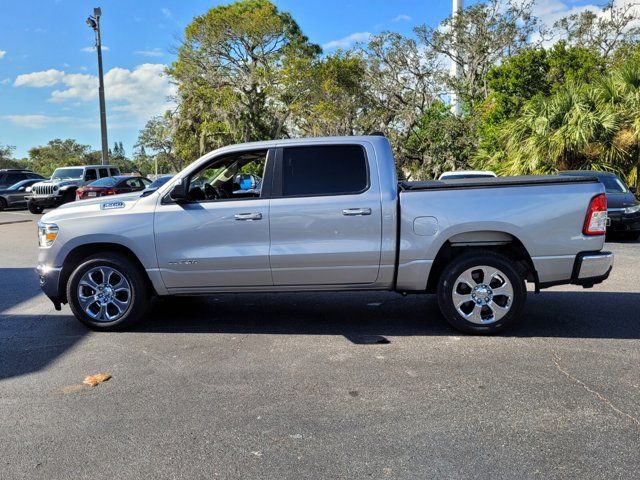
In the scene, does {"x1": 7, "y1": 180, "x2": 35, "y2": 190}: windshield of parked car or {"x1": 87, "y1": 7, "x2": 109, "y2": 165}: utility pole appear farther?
{"x1": 87, "y1": 7, "x2": 109, "y2": 165}: utility pole

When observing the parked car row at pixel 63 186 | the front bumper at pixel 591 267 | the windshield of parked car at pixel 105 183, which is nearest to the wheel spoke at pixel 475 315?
the front bumper at pixel 591 267

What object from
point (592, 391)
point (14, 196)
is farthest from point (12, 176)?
point (592, 391)

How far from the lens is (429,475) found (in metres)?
3.10

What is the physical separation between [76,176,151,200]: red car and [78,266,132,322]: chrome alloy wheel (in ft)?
48.3

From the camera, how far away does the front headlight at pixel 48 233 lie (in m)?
5.88

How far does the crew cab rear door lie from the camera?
5531 millimetres

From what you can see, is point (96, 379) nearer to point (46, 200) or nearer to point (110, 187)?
point (110, 187)

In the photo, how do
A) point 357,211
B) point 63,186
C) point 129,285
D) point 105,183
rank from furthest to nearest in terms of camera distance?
point 63,186
point 105,183
point 129,285
point 357,211

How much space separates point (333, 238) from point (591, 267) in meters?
2.49

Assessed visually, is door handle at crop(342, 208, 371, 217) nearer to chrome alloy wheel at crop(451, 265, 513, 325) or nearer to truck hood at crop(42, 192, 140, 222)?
chrome alloy wheel at crop(451, 265, 513, 325)

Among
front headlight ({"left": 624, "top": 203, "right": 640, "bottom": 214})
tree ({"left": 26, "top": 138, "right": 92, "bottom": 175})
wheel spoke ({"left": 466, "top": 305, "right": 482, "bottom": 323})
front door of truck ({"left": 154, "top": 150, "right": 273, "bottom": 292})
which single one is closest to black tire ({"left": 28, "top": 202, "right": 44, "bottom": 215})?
front door of truck ({"left": 154, "top": 150, "right": 273, "bottom": 292})

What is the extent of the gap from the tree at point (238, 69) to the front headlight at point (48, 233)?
27270 millimetres

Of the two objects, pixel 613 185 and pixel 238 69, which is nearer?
pixel 613 185

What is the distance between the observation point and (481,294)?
5.55 metres
